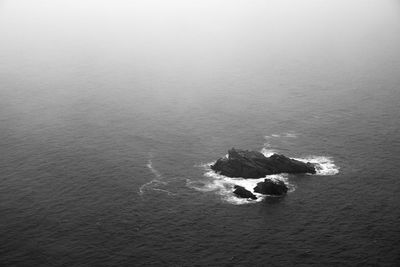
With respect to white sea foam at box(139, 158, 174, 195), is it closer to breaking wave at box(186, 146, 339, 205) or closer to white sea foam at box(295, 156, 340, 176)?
breaking wave at box(186, 146, 339, 205)

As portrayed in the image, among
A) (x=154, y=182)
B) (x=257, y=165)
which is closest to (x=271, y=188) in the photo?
(x=257, y=165)

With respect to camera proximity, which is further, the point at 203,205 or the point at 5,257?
the point at 203,205

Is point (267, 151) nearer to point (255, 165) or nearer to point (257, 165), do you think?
point (257, 165)

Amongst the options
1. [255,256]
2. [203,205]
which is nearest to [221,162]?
[203,205]

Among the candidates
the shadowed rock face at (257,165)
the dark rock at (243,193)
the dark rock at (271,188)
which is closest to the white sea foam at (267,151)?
the shadowed rock face at (257,165)

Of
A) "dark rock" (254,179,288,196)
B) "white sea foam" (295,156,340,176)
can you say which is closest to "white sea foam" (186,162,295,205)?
"dark rock" (254,179,288,196)

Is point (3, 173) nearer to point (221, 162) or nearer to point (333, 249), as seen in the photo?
point (221, 162)

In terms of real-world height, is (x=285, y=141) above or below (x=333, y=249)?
above
